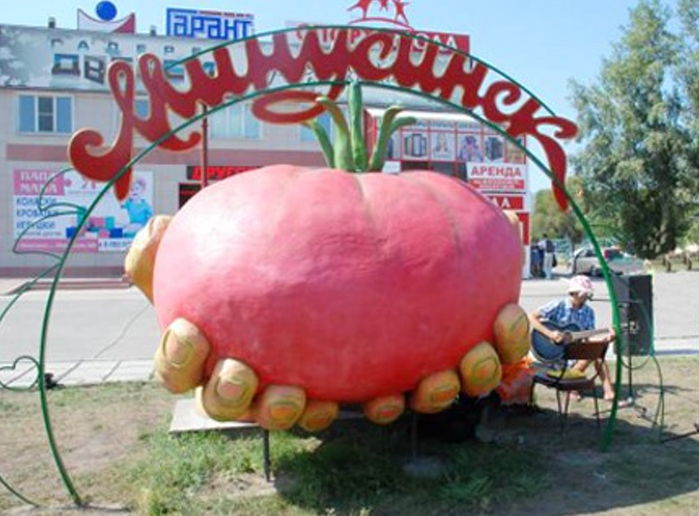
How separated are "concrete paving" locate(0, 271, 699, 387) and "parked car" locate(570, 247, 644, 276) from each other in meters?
5.39

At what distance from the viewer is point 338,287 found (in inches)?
158

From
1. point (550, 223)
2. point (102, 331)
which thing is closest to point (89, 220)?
point (102, 331)

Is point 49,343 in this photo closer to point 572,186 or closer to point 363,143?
point 363,143

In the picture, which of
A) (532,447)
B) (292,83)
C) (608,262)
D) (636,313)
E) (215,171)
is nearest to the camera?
(292,83)

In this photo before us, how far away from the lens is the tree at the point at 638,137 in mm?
33125

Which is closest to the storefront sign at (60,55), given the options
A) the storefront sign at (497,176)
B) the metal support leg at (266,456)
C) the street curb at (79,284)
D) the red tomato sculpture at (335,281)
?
the street curb at (79,284)

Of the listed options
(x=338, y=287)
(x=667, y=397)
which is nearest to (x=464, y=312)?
(x=338, y=287)

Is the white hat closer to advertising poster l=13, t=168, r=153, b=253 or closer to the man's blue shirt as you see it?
the man's blue shirt

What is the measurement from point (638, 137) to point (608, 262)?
978cm

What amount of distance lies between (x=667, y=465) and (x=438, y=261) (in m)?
2.71

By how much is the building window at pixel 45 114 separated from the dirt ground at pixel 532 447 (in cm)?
2015

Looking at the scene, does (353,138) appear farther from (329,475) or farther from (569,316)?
(569,316)

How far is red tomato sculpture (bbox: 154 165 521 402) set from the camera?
4.04 metres

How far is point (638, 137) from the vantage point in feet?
110
